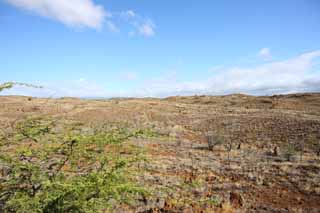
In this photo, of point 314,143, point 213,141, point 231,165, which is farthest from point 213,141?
point 314,143

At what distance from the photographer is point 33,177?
5906 millimetres

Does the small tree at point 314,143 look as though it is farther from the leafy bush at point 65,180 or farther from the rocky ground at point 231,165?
the leafy bush at point 65,180

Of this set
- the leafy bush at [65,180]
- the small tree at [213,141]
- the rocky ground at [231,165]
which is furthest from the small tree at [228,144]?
the leafy bush at [65,180]

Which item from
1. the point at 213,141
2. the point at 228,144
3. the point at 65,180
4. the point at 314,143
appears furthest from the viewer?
the point at 228,144

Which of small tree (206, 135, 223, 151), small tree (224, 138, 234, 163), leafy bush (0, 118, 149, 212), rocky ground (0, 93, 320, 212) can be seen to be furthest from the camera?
small tree (206, 135, 223, 151)

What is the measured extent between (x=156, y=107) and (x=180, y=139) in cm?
2158

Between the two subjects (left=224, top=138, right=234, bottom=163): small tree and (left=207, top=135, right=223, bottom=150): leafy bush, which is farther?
(left=207, top=135, right=223, bottom=150): leafy bush

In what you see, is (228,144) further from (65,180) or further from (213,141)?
(65,180)

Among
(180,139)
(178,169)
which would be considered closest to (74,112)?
(180,139)

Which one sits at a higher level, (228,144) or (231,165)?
(231,165)

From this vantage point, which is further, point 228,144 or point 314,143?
point 228,144

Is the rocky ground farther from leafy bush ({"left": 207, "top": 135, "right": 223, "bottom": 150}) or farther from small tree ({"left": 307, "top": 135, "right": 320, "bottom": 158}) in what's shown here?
leafy bush ({"left": 207, "top": 135, "right": 223, "bottom": 150})

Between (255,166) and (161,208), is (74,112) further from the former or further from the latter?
(161,208)

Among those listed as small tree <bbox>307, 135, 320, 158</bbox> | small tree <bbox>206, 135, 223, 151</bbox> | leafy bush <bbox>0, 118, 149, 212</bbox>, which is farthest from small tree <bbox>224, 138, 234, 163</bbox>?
leafy bush <bbox>0, 118, 149, 212</bbox>
